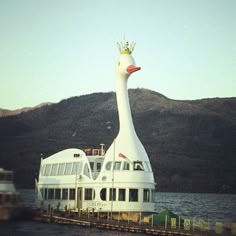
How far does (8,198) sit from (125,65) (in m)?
18.0

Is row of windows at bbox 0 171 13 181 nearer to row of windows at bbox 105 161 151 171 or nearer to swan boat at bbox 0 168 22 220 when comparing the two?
swan boat at bbox 0 168 22 220

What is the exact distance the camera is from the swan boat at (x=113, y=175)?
57062mm

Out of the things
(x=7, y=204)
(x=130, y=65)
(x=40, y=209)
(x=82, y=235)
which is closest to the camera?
(x=82, y=235)

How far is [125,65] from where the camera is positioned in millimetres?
60688

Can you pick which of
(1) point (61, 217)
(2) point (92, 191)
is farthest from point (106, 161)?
(1) point (61, 217)

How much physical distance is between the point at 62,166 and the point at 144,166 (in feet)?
39.2

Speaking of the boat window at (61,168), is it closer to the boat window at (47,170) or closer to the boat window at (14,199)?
the boat window at (47,170)

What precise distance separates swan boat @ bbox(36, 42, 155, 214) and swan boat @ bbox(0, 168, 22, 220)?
6756mm

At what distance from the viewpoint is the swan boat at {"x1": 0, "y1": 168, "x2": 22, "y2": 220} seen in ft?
185

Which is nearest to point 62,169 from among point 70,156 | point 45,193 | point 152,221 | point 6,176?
point 70,156

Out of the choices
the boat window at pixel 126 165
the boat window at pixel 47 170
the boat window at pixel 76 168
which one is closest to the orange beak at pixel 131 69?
the boat window at pixel 126 165

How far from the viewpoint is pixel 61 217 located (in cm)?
5897

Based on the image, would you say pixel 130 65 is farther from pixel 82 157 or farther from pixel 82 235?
pixel 82 235

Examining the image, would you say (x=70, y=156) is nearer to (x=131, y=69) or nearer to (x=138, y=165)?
(x=138, y=165)
